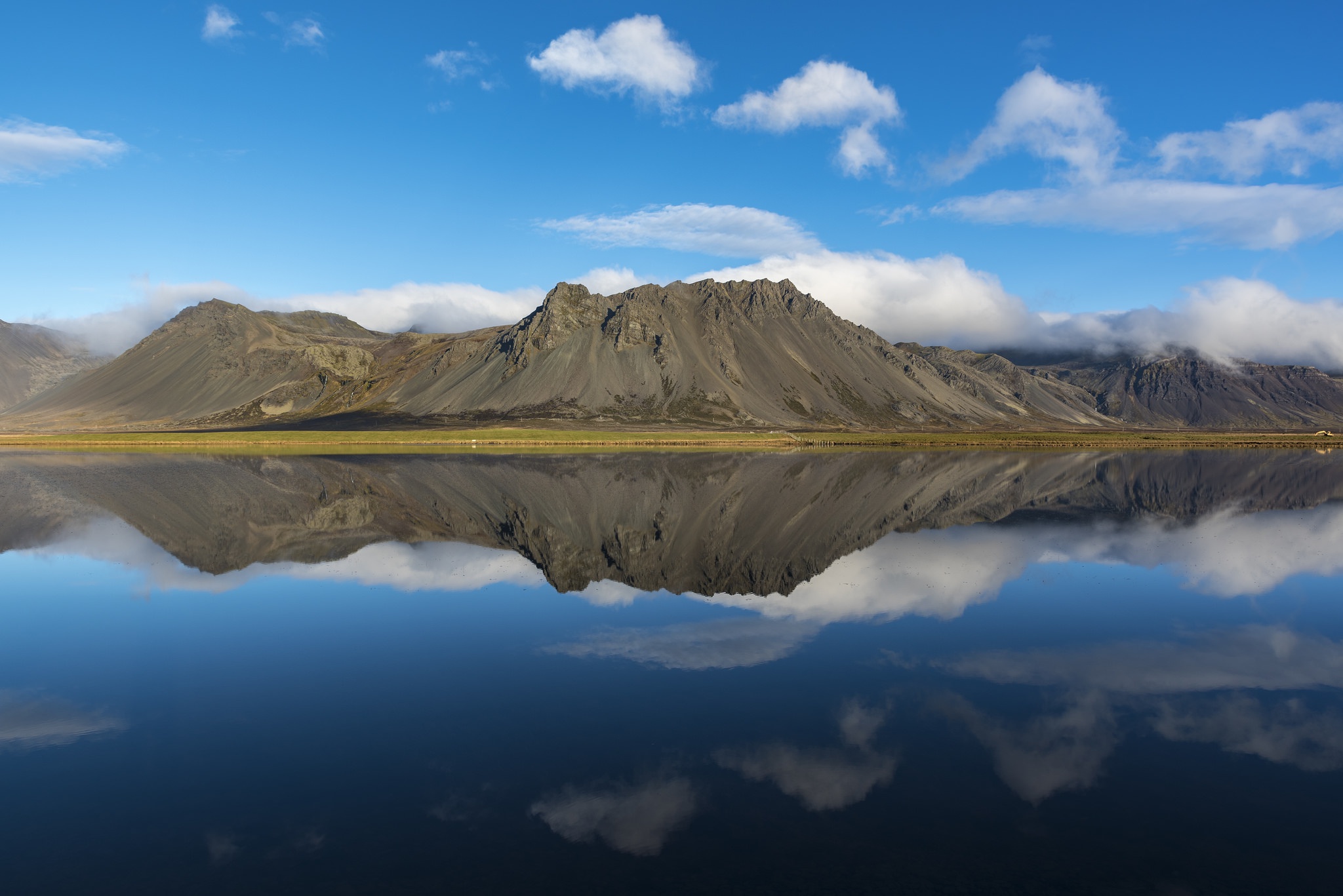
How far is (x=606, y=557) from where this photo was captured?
120 ft

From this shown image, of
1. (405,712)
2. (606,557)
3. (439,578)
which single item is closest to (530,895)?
(405,712)

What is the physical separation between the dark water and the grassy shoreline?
315 feet

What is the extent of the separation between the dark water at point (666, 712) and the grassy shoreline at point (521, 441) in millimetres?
96163

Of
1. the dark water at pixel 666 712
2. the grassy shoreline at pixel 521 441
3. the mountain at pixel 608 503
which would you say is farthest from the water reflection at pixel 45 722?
the grassy shoreline at pixel 521 441

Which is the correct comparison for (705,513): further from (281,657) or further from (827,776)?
(827,776)

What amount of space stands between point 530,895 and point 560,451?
360 ft

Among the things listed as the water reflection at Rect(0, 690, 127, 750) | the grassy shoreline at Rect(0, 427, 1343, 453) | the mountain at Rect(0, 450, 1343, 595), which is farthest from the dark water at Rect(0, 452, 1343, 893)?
the grassy shoreline at Rect(0, 427, 1343, 453)

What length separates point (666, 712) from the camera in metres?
17.2

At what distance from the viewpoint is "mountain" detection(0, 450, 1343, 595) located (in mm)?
37188

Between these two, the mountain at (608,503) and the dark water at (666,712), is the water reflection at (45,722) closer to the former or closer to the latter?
the dark water at (666,712)

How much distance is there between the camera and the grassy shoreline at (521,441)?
13638 centimetres

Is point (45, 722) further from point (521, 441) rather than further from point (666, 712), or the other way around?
point (521, 441)

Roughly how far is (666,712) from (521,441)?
415 feet

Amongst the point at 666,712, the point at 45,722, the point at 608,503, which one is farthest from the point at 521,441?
the point at 666,712
